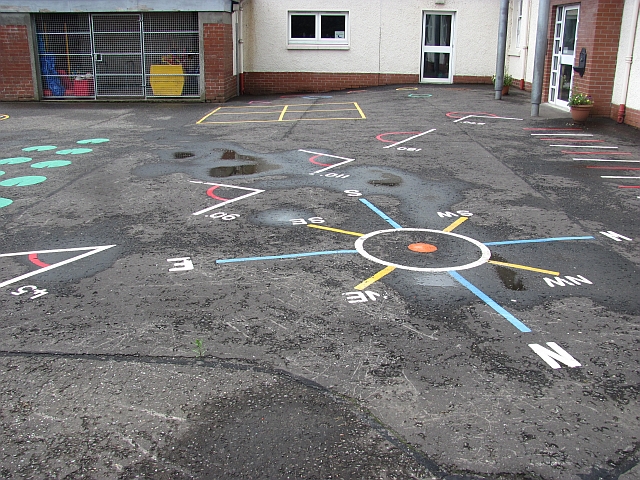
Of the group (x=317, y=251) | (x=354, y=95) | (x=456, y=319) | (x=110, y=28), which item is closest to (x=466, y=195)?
(x=317, y=251)

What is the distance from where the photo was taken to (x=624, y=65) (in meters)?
14.7

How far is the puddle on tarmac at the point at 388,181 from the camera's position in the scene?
964cm

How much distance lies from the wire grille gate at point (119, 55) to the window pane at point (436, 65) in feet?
31.2

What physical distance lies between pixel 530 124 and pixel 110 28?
14.4 metres

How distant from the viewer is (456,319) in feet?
16.6

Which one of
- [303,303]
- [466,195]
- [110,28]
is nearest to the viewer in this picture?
[303,303]

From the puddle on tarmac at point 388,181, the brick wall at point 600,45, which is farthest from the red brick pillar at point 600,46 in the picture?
the puddle on tarmac at point 388,181

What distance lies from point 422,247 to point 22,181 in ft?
22.8

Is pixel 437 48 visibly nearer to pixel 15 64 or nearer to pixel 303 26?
pixel 303 26

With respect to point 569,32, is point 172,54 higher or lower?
lower

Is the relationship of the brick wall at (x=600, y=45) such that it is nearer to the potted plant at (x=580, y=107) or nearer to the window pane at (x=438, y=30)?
the potted plant at (x=580, y=107)

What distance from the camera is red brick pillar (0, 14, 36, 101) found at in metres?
20.4

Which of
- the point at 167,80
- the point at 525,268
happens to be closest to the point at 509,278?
the point at 525,268

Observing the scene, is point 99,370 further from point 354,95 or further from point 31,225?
point 354,95
